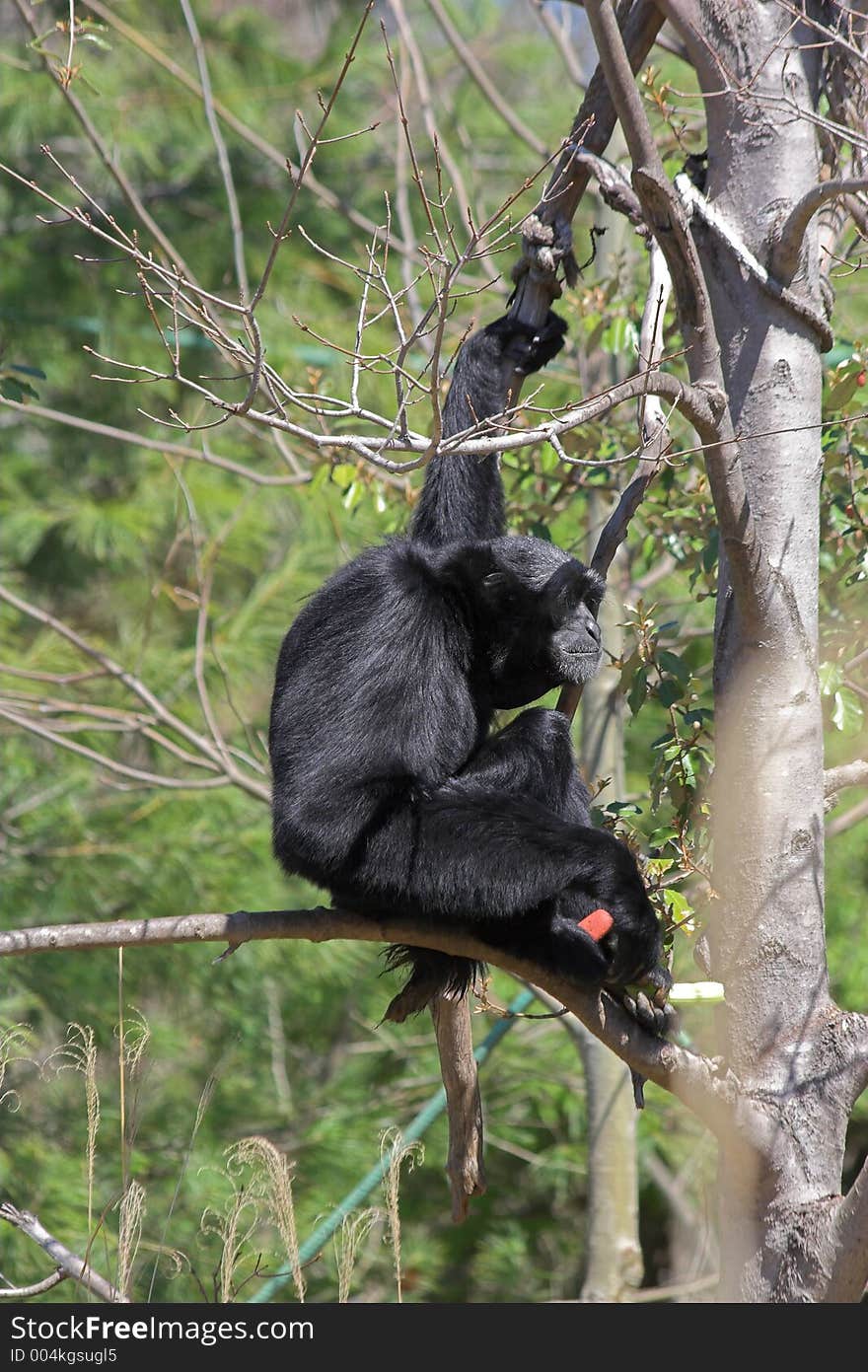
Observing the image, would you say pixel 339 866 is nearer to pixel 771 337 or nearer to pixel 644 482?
pixel 644 482

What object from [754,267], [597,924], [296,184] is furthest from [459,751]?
[296,184]

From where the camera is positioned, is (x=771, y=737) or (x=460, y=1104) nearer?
(x=771, y=737)

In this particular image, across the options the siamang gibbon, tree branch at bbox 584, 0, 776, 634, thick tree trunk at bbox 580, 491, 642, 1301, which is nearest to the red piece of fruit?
the siamang gibbon

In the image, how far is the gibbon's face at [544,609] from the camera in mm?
3854

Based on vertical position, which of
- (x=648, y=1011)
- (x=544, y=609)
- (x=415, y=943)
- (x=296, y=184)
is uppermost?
(x=296, y=184)

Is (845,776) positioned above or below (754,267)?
below

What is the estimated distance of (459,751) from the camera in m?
3.81

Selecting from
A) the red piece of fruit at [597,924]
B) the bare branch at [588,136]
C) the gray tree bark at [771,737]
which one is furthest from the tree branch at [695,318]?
the red piece of fruit at [597,924]

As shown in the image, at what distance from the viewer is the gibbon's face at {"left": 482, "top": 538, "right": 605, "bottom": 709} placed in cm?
385

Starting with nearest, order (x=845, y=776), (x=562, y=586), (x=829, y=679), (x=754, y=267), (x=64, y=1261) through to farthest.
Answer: (x=64, y=1261) < (x=754, y=267) < (x=845, y=776) < (x=829, y=679) < (x=562, y=586)

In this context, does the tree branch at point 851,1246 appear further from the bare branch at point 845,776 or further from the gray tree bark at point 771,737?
the bare branch at point 845,776

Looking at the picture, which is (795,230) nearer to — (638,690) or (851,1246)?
(638,690)

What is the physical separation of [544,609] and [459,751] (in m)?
0.47
